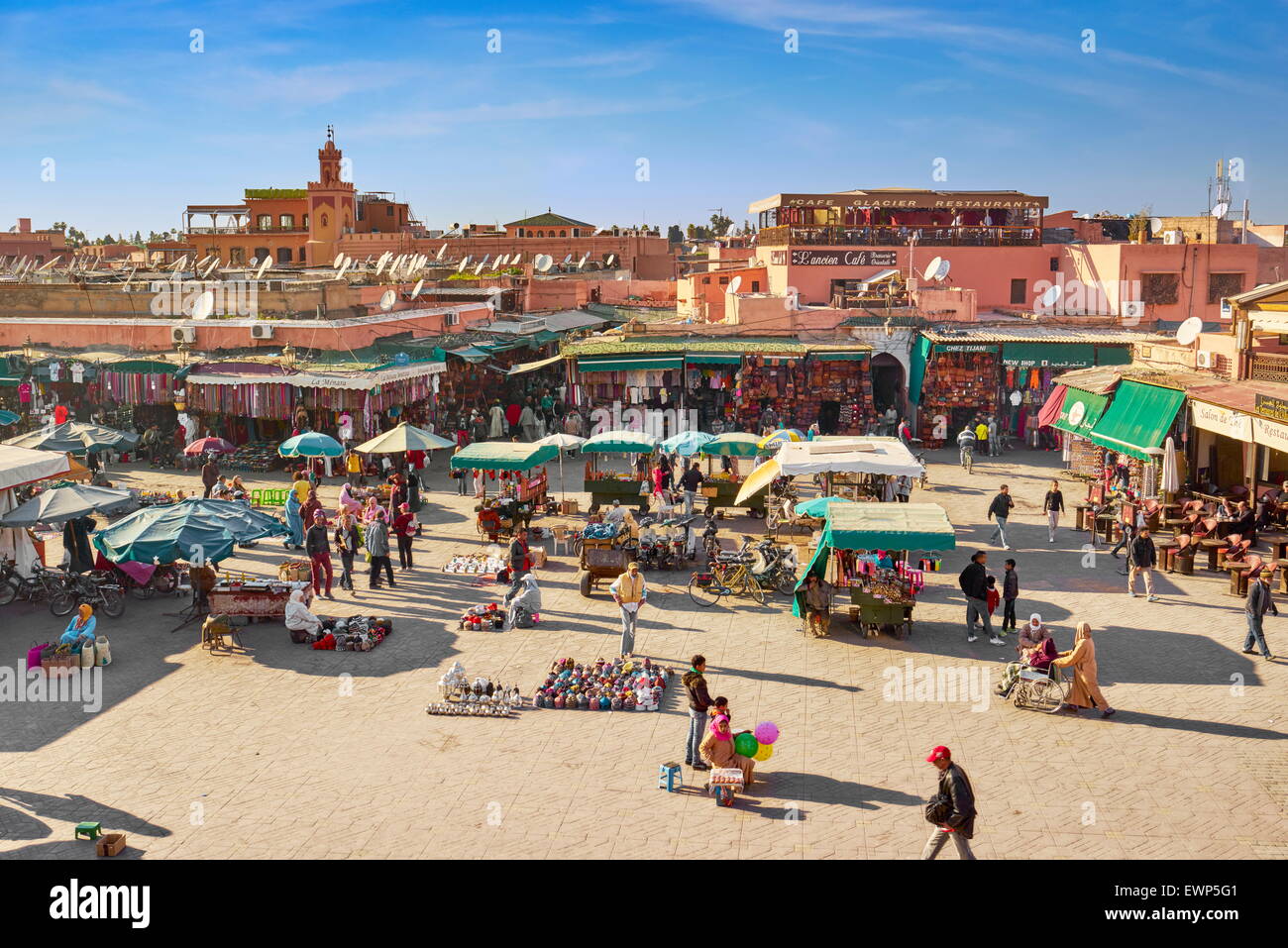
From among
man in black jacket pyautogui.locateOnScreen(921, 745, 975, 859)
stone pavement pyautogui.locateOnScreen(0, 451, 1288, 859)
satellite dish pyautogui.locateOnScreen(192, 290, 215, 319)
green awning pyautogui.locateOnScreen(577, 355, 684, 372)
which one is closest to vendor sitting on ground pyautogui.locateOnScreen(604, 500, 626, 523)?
stone pavement pyautogui.locateOnScreen(0, 451, 1288, 859)

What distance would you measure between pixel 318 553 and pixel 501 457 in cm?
429

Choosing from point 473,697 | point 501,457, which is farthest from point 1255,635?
point 501,457

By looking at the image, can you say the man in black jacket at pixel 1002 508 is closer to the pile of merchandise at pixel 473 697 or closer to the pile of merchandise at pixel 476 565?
the pile of merchandise at pixel 476 565

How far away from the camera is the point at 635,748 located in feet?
37.1

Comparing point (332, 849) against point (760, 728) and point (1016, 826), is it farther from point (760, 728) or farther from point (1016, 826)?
point (1016, 826)

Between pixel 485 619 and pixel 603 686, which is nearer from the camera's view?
pixel 603 686

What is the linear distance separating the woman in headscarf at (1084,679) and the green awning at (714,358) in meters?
19.1

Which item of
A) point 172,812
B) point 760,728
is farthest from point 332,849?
point 760,728

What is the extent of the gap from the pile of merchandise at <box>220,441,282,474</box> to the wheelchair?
62.2 feet

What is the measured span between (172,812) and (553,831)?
3298 mm

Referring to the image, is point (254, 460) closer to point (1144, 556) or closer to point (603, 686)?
point (603, 686)

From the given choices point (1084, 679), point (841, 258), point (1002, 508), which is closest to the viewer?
point (1084, 679)
